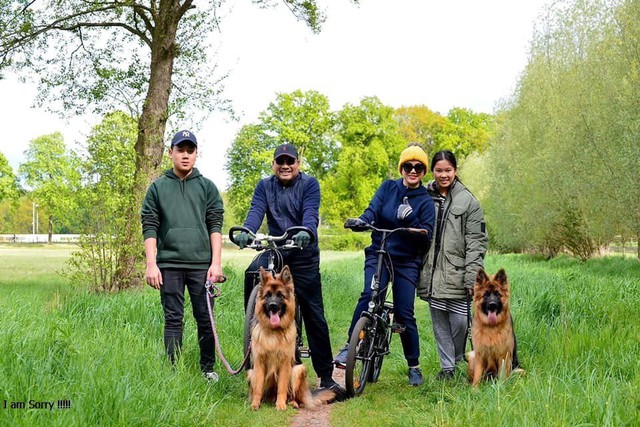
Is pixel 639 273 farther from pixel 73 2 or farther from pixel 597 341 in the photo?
pixel 73 2

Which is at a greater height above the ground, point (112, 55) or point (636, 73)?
point (112, 55)

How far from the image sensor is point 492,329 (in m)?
5.12

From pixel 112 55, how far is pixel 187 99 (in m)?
2.08

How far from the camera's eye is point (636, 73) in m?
14.0

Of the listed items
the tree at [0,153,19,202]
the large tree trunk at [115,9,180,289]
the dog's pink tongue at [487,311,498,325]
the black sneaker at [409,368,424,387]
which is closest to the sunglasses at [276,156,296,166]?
the dog's pink tongue at [487,311,498,325]

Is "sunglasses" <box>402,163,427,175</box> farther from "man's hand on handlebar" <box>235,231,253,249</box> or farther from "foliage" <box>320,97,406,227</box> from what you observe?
"foliage" <box>320,97,406,227</box>

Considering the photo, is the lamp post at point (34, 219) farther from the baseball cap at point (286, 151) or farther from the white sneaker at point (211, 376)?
→ the baseball cap at point (286, 151)

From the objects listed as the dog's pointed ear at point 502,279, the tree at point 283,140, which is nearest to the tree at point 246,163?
the tree at point 283,140

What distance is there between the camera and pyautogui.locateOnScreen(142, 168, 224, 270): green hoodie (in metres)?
5.20

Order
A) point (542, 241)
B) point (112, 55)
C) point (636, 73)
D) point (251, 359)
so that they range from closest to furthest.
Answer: point (251, 359)
point (636, 73)
point (112, 55)
point (542, 241)

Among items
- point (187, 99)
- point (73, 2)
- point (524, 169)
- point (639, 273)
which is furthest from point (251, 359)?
point (524, 169)

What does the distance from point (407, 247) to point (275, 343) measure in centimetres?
166

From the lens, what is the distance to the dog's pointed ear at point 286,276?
487 centimetres

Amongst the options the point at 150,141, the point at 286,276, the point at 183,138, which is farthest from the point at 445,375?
the point at 150,141
